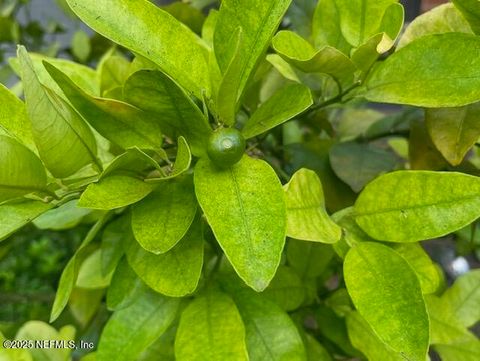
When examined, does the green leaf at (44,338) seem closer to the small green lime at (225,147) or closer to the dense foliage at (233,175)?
the dense foliage at (233,175)

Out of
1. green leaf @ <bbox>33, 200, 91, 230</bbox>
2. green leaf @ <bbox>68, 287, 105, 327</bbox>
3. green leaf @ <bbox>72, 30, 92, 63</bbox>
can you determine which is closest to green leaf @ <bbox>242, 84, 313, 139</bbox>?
green leaf @ <bbox>33, 200, 91, 230</bbox>

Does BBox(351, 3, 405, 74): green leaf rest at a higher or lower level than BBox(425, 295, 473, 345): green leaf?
higher

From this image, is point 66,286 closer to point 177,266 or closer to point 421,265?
point 177,266

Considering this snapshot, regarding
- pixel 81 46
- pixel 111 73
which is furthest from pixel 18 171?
pixel 81 46

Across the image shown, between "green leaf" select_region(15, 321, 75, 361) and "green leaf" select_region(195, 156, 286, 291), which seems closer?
"green leaf" select_region(195, 156, 286, 291)

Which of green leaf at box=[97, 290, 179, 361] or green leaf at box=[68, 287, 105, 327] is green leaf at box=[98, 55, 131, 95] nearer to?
green leaf at box=[97, 290, 179, 361]

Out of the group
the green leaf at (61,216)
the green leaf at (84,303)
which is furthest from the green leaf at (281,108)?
the green leaf at (84,303)

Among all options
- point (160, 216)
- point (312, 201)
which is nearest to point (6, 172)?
point (160, 216)
